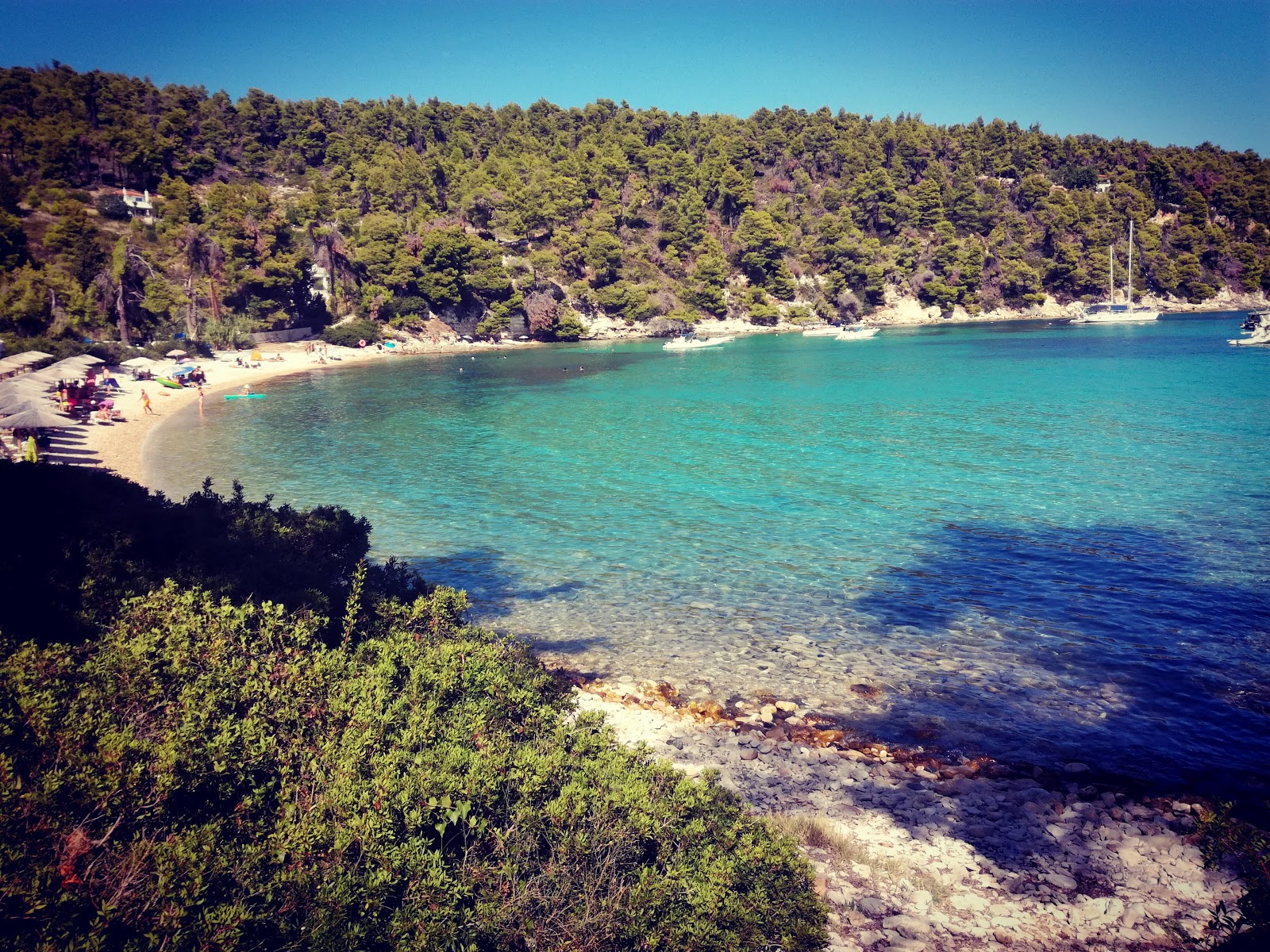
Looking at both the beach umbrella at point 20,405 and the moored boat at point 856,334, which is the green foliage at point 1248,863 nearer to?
the beach umbrella at point 20,405

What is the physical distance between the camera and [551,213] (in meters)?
94.1

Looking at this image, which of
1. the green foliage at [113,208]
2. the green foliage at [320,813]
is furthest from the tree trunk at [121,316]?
the green foliage at [320,813]

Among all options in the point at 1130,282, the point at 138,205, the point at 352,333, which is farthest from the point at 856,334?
the point at 138,205

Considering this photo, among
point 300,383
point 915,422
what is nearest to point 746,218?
point 300,383

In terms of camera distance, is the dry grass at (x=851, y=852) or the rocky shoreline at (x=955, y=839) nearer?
the rocky shoreline at (x=955, y=839)

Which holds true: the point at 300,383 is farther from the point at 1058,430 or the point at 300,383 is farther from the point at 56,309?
the point at 1058,430

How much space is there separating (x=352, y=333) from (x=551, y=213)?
105ft

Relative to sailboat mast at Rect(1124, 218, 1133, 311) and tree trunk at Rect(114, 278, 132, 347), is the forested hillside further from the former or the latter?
sailboat mast at Rect(1124, 218, 1133, 311)

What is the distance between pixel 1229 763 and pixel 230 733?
1006cm

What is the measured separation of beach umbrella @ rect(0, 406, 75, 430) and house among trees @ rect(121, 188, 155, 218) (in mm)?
69715

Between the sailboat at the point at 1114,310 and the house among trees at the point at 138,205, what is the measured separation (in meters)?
115

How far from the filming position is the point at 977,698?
32.8ft

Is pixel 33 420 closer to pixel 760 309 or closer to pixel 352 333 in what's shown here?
pixel 352 333

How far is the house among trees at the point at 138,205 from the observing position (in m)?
79.9
